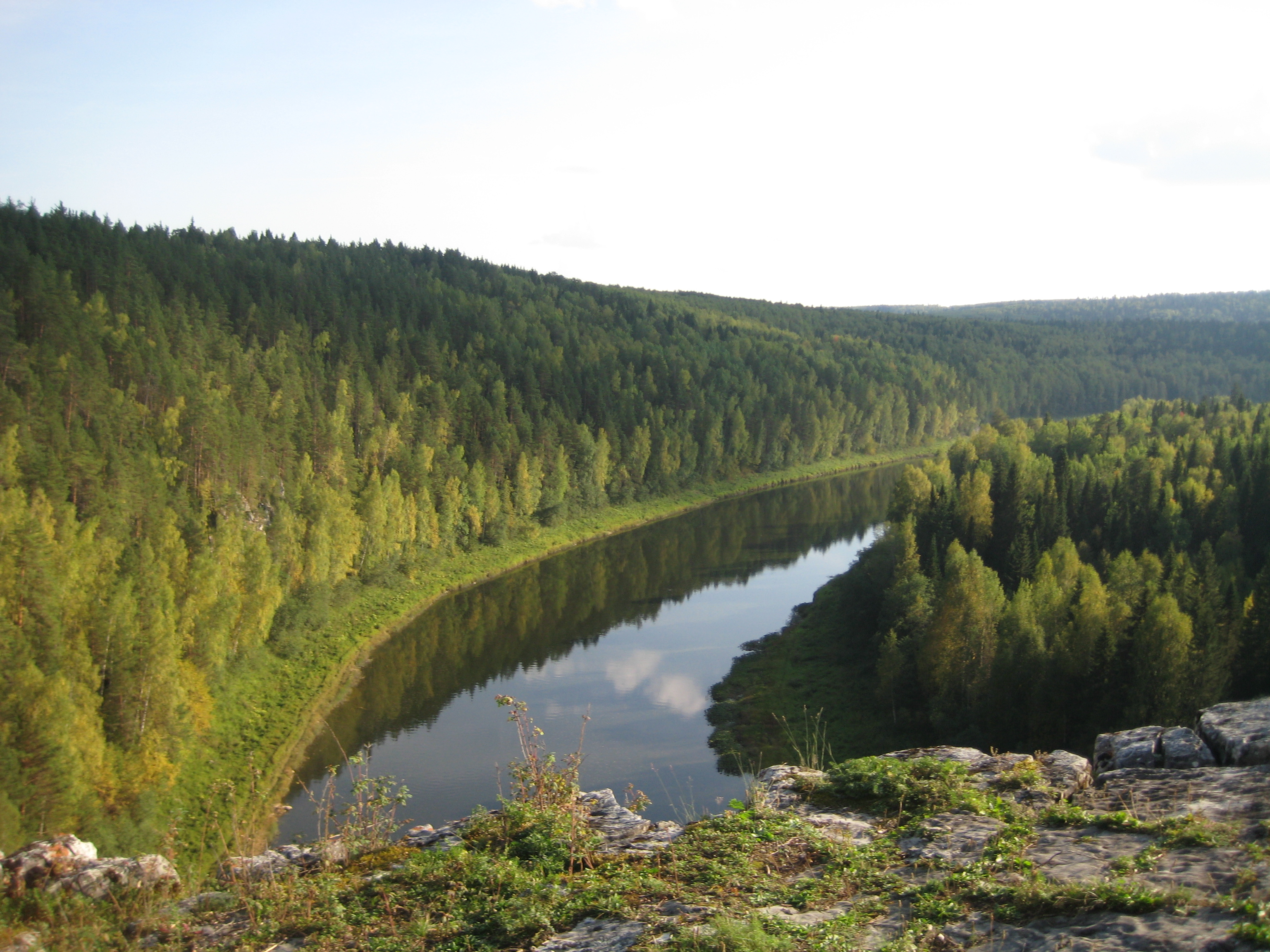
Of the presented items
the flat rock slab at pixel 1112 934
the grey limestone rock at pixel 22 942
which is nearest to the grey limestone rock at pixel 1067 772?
the flat rock slab at pixel 1112 934

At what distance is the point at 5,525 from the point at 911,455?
100.0m

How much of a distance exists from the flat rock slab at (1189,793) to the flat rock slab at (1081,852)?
55 cm

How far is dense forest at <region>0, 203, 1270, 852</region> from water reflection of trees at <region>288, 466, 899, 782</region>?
12.1 ft

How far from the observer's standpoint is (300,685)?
35750 mm

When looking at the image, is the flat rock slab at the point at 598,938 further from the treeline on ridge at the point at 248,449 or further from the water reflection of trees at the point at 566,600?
the water reflection of trees at the point at 566,600

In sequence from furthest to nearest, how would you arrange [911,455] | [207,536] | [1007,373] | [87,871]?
Answer: [1007,373]
[911,455]
[207,536]
[87,871]

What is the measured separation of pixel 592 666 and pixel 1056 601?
807 inches

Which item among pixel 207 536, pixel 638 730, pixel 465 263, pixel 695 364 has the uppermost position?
pixel 465 263

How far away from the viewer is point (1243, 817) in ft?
22.8

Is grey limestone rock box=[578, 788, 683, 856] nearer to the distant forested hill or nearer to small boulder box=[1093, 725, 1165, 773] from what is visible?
small boulder box=[1093, 725, 1165, 773]

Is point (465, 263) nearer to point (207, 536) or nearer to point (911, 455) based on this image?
point (911, 455)

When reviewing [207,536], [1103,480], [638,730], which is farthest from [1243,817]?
[1103,480]

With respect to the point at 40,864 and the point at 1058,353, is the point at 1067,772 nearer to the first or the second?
the point at 40,864

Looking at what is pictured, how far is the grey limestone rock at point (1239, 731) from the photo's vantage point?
26.9 ft
